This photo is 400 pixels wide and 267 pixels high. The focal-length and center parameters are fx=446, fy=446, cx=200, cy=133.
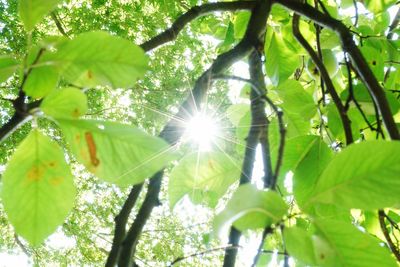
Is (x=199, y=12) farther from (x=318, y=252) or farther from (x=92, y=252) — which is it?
(x=92, y=252)

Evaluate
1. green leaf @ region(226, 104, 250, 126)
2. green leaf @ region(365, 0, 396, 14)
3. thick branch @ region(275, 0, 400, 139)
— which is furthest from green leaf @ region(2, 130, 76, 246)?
green leaf @ region(365, 0, 396, 14)

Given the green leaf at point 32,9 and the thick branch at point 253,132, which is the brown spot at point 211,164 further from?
the green leaf at point 32,9

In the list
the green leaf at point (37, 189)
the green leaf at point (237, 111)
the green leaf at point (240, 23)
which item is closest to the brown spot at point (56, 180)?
the green leaf at point (37, 189)

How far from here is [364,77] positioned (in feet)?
2.19

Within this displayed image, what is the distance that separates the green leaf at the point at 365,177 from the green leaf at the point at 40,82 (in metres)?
0.25

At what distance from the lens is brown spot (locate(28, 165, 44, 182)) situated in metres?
0.37

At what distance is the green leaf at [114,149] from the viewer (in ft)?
1.15

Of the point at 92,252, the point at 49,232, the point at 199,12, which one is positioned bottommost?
the point at 49,232

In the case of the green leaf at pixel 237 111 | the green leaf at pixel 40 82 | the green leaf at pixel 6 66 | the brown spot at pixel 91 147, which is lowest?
the brown spot at pixel 91 147

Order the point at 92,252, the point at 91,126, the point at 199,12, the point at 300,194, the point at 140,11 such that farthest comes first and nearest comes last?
the point at 92,252, the point at 140,11, the point at 199,12, the point at 300,194, the point at 91,126

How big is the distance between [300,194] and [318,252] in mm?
415

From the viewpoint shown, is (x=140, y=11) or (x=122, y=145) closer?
(x=122, y=145)

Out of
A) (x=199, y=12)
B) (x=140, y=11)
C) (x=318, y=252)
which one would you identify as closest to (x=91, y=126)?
(x=318, y=252)

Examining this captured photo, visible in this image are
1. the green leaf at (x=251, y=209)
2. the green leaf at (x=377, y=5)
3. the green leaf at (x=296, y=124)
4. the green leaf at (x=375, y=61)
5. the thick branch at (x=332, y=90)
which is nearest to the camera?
the green leaf at (x=251, y=209)
